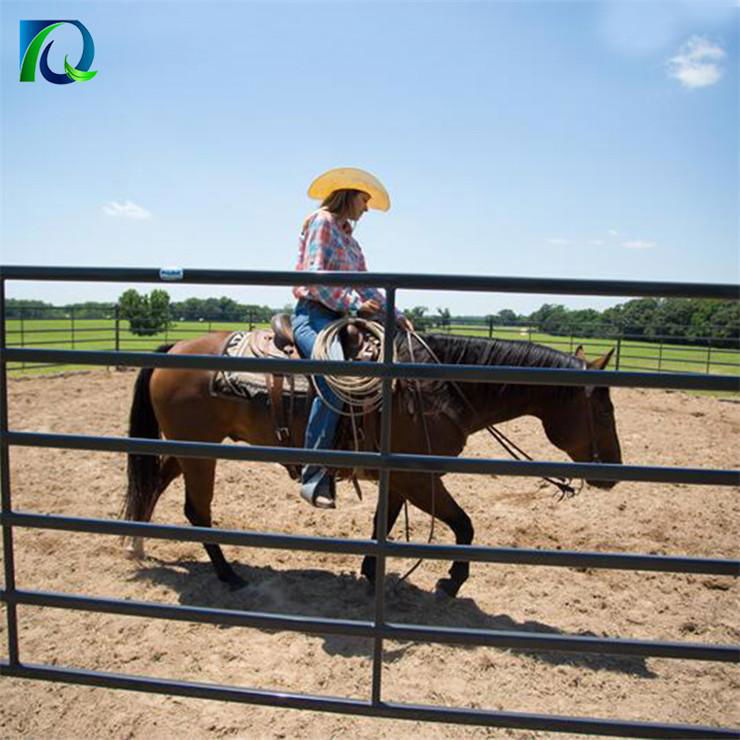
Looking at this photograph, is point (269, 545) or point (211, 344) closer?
point (269, 545)

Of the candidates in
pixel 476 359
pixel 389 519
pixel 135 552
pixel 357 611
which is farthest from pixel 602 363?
pixel 135 552

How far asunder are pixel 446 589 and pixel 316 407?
137 cm

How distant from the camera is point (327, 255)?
303 cm

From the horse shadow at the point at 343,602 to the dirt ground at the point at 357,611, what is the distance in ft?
0.04

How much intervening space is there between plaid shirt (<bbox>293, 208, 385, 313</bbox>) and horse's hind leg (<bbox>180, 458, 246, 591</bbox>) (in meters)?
1.33

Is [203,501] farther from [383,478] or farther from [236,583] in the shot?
[383,478]

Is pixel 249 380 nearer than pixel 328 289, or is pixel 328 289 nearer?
pixel 328 289

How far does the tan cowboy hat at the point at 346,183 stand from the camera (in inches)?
124

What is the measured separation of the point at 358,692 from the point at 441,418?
4.86 ft

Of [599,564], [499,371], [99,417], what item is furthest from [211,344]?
[99,417]

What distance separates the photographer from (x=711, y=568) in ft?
5.25

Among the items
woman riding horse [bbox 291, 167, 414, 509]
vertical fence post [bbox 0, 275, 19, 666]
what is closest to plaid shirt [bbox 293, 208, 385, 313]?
woman riding horse [bbox 291, 167, 414, 509]

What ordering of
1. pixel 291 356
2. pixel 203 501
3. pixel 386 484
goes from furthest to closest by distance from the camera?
pixel 203 501, pixel 291 356, pixel 386 484

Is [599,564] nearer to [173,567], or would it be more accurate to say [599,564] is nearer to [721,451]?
[173,567]
